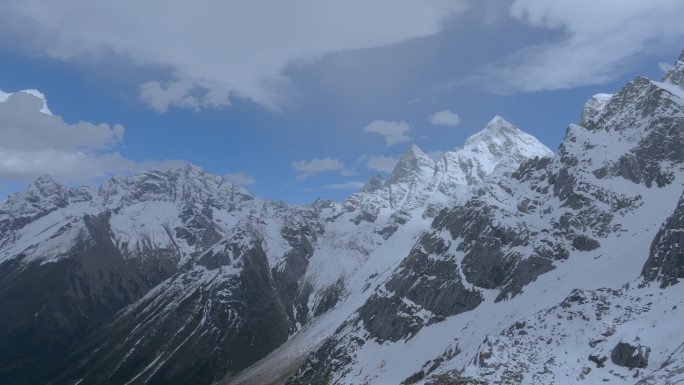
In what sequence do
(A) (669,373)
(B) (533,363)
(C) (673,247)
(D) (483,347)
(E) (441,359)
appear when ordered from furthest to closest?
1. (E) (441,359)
2. (C) (673,247)
3. (D) (483,347)
4. (B) (533,363)
5. (A) (669,373)

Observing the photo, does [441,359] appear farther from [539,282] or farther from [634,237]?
[634,237]

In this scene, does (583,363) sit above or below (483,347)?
below

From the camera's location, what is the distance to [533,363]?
119 m

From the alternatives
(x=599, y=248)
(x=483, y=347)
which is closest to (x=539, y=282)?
(x=599, y=248)

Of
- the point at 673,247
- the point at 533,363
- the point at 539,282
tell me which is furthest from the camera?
the point at 539,282

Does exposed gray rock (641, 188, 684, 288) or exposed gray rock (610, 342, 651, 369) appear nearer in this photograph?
exposed gray rock (610, 342, 651, 369)

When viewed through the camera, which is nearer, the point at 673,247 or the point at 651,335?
the point at 651,335

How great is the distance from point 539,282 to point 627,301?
61282mm

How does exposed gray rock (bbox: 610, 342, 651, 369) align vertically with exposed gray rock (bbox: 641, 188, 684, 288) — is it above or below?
below

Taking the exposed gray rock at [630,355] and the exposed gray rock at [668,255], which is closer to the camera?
the exposed gray rock at [630,355]

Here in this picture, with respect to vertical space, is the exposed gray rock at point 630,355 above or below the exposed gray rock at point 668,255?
below

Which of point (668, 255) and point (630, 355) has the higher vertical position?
point (668, 255)

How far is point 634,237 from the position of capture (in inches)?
7283

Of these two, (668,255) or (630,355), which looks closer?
(630,355)
